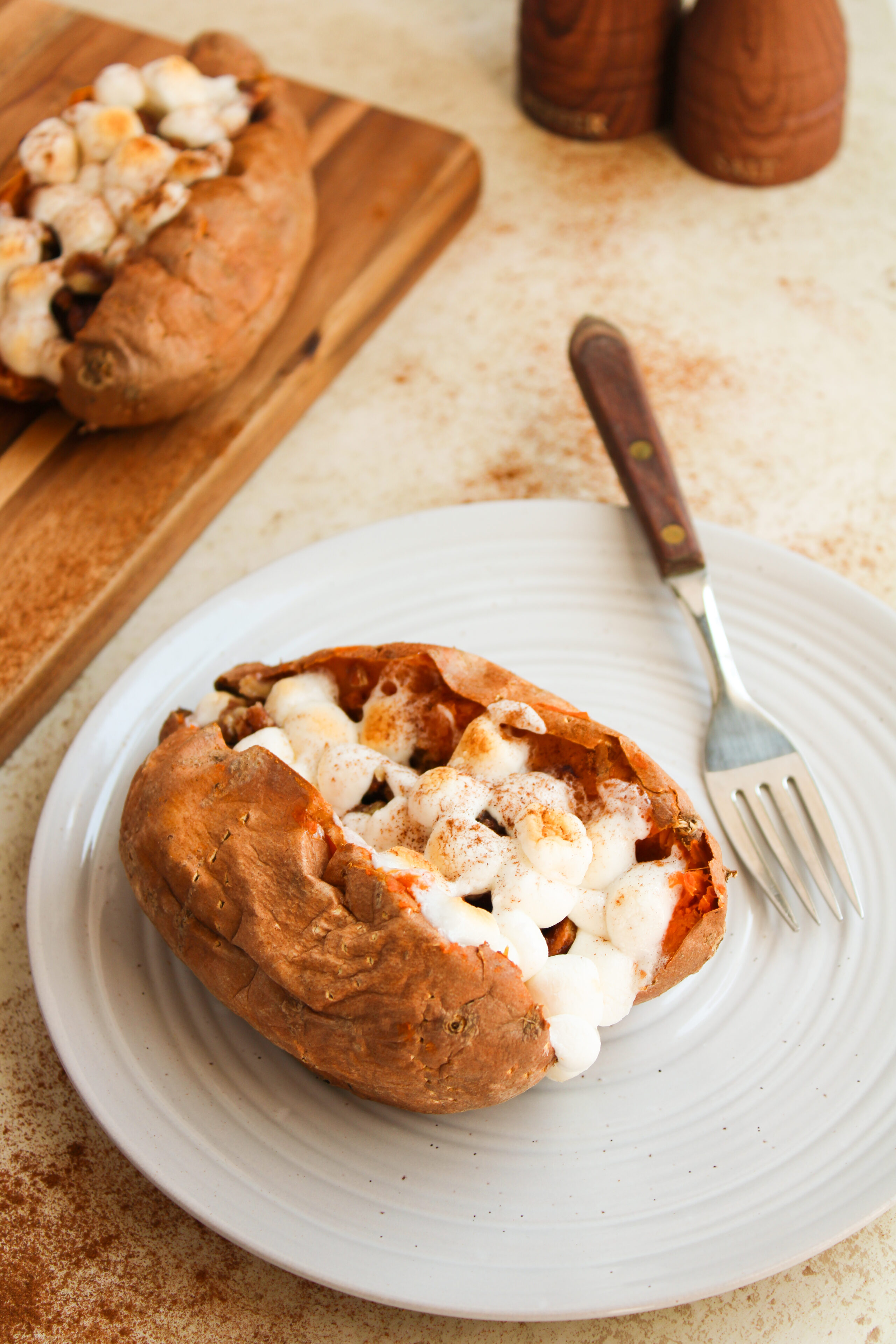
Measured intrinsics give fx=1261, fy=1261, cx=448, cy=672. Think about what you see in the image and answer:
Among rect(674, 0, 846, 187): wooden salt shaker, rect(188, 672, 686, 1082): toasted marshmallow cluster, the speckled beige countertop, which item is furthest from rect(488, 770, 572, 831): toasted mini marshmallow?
rect(674, 0, 846, 187): wooden salt shaker

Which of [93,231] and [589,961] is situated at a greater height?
[93,231]

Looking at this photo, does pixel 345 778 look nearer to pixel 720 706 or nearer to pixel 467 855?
pixel 467 855

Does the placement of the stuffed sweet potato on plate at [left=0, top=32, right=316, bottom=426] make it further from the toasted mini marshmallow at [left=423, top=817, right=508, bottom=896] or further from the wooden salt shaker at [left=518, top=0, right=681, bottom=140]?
Result: the toasted mini marshmallow at [left=423, top=817, right=508, bottom=896]

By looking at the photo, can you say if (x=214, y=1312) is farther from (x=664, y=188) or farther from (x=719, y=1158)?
(x=664, y=188)

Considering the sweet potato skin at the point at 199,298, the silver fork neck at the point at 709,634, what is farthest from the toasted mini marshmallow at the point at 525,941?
the sweet potato skin at the point at 199,298

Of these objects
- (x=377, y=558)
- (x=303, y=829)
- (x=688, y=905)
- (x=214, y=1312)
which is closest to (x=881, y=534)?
(x=377, y=558)

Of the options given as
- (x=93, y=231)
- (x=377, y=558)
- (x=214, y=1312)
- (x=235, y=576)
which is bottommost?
(x=214, y=1312)
